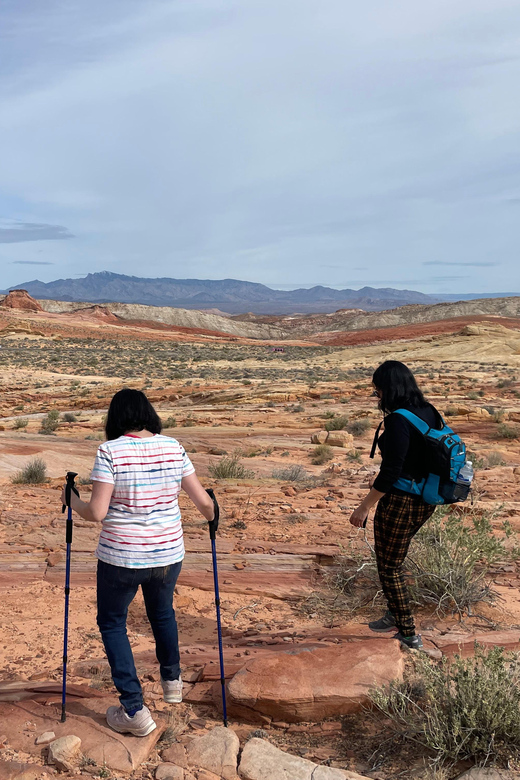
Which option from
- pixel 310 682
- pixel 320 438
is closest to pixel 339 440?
pixel 320 438

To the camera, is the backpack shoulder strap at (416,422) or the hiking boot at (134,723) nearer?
the hiking boot at (134,723)

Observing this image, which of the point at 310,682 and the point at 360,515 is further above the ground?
the point at 360,515

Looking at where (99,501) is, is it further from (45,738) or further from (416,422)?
(416,422)

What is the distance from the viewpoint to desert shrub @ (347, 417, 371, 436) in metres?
15.6

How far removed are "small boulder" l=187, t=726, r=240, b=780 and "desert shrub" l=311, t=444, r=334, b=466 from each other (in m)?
8.81

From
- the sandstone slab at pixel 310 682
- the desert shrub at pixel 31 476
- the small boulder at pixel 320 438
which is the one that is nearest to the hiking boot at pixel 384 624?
the sandstone slab at pixel 310 682

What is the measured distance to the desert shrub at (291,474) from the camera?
997 centimetres

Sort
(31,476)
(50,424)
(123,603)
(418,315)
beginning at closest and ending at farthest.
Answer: (123,603) → (31,476) → (50,424) → (418,315)

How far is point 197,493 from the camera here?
10.7 ft

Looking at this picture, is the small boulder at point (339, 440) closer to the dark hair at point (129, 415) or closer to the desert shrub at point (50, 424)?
the desert shrub at point (50, 424)

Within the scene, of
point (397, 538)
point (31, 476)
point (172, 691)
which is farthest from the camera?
point (31, 476)

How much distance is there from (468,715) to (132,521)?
185 centimetres

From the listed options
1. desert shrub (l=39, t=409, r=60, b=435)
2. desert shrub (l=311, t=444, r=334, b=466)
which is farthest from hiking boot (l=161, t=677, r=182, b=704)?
desert shrub (l=39, t=409, r=60, b=435)

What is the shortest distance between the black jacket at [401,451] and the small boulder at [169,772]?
5.98 ft
